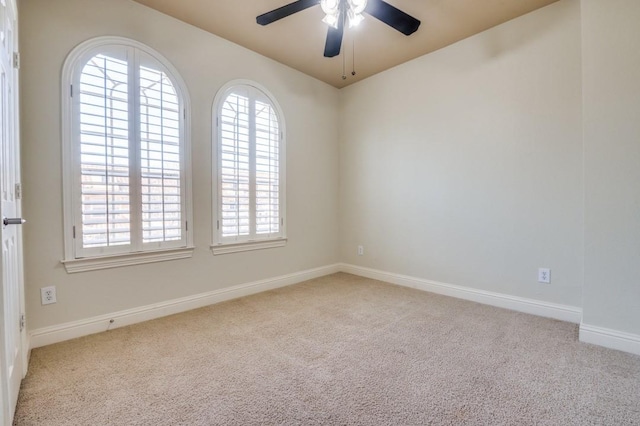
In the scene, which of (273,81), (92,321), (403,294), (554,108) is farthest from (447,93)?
(92,321)

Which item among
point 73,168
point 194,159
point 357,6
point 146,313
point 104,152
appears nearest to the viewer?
point 357,6

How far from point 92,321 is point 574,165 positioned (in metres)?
4.05

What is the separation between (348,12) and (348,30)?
0.94 m

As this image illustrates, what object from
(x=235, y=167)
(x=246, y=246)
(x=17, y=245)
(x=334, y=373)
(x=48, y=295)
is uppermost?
(x=235, y=167)

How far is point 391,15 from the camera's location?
2.06 metres

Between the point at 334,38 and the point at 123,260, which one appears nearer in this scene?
the point at 334,38

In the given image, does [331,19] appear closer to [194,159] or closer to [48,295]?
[194,159]

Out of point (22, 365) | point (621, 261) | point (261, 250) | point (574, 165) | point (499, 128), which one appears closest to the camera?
point (22, 365)

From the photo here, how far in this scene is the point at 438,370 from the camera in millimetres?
1804

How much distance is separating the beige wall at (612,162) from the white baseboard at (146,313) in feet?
9.39

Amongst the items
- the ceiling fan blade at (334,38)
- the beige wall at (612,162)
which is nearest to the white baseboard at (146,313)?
the ceiling fan blade at (334,38)

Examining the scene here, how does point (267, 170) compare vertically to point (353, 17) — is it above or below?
below

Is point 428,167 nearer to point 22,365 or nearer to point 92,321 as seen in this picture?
point 92,321

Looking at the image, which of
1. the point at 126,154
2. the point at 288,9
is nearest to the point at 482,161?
the point at 288,9
